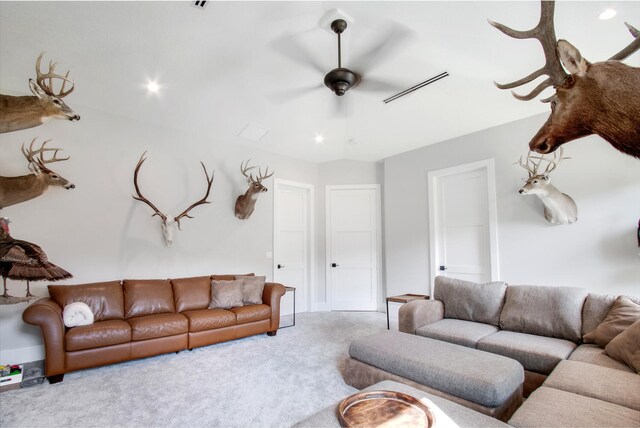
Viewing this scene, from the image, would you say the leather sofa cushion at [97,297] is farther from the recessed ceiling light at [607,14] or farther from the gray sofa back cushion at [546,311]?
the recessed ceiling light at [607,14]

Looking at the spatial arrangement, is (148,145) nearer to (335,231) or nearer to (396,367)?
(335,231)

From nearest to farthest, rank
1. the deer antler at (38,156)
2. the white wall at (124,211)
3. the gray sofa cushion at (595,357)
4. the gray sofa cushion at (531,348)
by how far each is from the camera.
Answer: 1. the gray sofa cushion at (595,357)
2. the gray sofa cushion at (531,348)
3. the deer antler at (38,156)
4. the white wall at (124,211)

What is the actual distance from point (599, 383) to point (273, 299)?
3270 mm

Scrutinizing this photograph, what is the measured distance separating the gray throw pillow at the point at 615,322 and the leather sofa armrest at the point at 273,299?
3201mm

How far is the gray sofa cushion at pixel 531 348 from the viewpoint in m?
2.26

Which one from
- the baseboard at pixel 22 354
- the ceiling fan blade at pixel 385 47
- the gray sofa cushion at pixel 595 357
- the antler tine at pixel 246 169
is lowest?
the baseboard at pixel 22 354

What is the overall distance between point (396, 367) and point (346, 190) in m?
4.00

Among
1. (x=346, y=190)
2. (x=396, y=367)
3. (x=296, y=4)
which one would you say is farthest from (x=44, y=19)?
(x=346, y=190)

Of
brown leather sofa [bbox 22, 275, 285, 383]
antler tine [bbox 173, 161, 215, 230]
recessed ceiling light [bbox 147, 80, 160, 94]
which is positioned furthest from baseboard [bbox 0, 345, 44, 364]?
recessed ceiling light [bbox 147, 80, 160, 94]

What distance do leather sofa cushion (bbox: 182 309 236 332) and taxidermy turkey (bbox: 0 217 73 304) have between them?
1.40m

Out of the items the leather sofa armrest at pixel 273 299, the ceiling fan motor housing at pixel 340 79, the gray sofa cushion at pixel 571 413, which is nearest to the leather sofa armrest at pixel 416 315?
the gray sofa cushion at pixel 571 413

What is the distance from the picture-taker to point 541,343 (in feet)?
8.09

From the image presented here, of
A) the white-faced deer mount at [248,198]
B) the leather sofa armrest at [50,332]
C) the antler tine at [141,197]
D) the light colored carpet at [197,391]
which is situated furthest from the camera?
the white-faced deer mount at [248,198]

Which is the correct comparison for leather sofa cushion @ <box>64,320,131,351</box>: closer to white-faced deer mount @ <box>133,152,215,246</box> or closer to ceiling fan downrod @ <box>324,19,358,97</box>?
white-faced deer mount @ <box>133,152,215,246</box>
